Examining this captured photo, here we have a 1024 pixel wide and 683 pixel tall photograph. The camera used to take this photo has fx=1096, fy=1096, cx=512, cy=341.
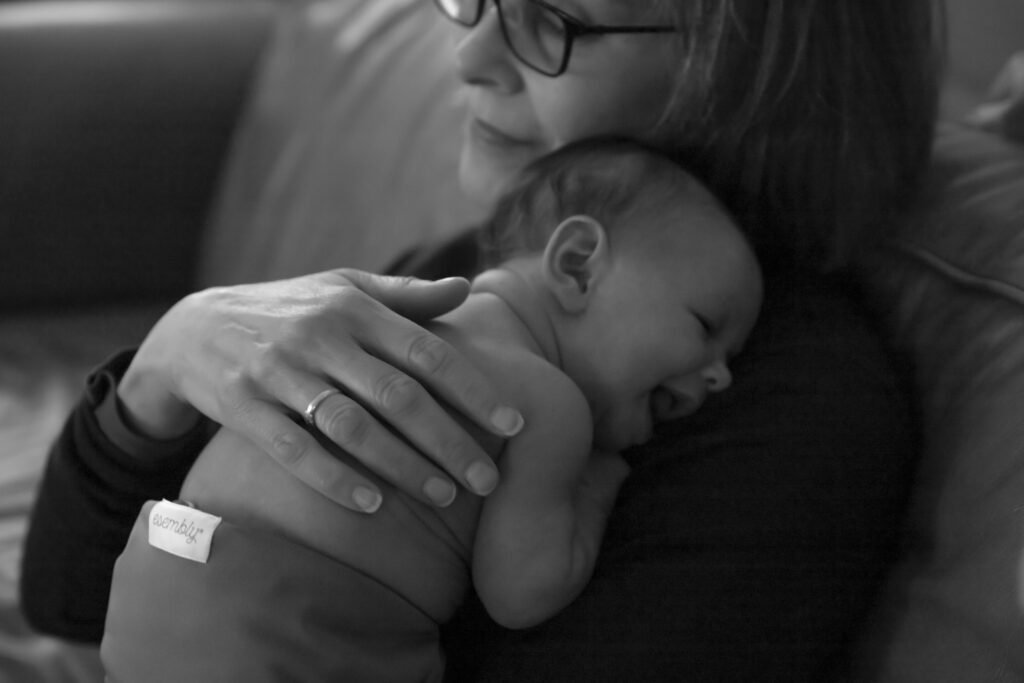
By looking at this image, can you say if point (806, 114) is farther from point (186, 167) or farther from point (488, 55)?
point (186, 167)

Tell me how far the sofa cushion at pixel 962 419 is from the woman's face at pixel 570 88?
29 cm

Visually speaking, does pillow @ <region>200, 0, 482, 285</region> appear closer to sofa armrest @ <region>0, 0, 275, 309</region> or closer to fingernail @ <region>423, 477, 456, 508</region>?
sofa armrest @ <region>0, 0, 275, 309</region>

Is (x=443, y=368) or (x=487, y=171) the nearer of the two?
(x=443, y=368)

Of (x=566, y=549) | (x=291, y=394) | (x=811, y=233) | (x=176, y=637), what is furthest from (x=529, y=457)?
(x=811, y=233)

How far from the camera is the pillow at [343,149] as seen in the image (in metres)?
1.65

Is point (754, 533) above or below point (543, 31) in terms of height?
below

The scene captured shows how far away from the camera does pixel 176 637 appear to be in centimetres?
82

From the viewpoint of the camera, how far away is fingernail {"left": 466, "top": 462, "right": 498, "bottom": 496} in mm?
825

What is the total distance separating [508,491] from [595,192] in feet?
1.02

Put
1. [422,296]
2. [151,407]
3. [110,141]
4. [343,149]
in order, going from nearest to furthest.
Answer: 1. [422,296]
2. [151,407]
3. [343,149]
4. [110,141]

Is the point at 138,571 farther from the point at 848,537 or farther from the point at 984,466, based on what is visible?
the point at 984,466

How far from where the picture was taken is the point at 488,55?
3.80 ft

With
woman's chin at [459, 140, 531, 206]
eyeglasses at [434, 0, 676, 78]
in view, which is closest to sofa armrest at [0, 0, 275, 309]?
woman's chin at [459, 140, 531, 206]

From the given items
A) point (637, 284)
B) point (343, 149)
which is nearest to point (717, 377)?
point (637, 284)
